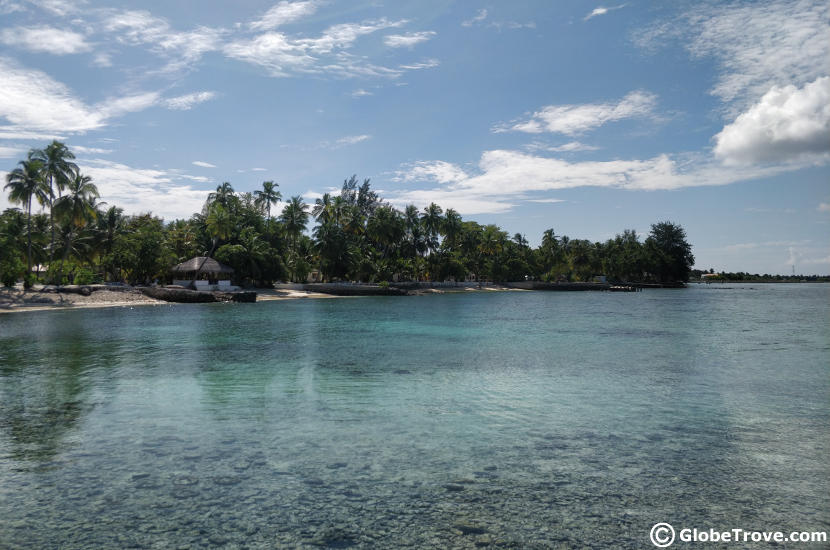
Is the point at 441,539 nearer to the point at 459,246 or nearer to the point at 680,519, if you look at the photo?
the point at 680,519

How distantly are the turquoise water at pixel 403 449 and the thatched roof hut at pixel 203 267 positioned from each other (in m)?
49.1

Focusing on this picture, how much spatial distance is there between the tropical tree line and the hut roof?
5.32ft

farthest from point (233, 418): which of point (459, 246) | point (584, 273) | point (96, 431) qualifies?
point (584, 273)

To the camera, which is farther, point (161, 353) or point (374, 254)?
point (374, 254)

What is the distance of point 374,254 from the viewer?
9606 centimetres

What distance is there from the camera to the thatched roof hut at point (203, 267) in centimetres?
6844

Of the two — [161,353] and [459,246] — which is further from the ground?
[459,246]

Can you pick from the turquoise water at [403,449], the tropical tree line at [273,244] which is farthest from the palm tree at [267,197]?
the turquoise water at [403,449]

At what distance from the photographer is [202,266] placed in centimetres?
6856

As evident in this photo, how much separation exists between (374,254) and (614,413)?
85.2m

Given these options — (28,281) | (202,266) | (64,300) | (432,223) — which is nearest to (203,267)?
(202,266)

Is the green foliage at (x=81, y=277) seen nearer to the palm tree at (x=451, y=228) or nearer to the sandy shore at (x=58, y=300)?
the sandy shore at (x=58, y=300)

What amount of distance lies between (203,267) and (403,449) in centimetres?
6564

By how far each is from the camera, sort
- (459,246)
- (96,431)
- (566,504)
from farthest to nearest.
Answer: (459,246) < (96,431) < (566,504)
